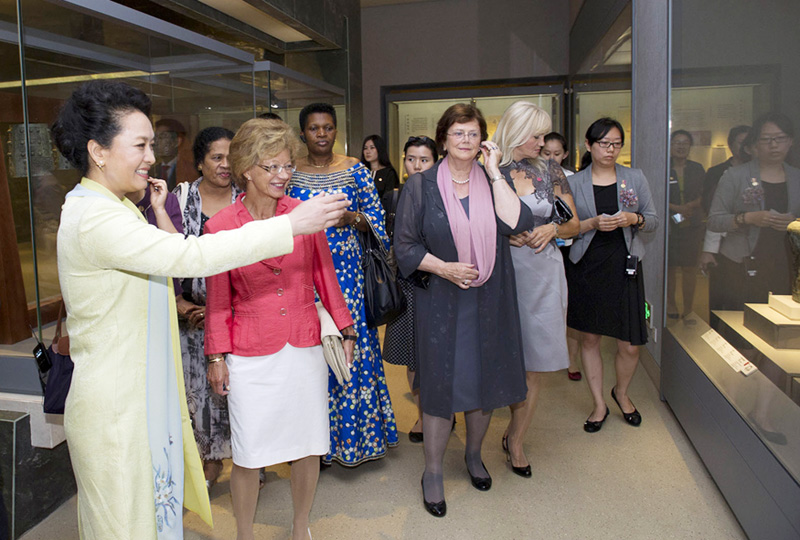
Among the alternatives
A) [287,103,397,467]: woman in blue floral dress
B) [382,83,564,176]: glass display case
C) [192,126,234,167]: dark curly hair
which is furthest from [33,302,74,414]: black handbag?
[382,83,564,176]: glass display case

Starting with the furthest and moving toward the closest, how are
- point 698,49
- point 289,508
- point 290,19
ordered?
point 290,19
point 698,49
point 289,508

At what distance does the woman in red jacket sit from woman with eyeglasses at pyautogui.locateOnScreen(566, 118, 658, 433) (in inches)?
82.3

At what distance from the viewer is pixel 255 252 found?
155 centimetres

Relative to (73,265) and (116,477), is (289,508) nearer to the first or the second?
(116,477)

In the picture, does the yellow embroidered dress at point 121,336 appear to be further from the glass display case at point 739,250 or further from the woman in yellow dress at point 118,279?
the glass display case at point 739,250

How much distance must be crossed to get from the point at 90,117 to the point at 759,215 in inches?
91.1

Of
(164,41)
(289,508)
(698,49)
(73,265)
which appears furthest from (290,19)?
(73,265)

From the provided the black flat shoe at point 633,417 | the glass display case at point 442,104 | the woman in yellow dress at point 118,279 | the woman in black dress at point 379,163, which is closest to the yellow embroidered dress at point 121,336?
the woman in yellow dress at point 118,279

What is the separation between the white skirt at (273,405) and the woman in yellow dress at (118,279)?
526mm

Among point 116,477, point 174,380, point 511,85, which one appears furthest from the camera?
point 511,85

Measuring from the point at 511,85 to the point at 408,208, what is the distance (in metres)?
8.13

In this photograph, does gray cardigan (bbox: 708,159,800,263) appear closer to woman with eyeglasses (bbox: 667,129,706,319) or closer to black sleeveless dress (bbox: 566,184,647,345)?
woman with eyeglasses (bbox: 667,129,706,319)

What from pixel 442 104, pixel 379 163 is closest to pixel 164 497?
pixel 379 163

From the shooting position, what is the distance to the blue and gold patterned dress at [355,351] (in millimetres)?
3049
